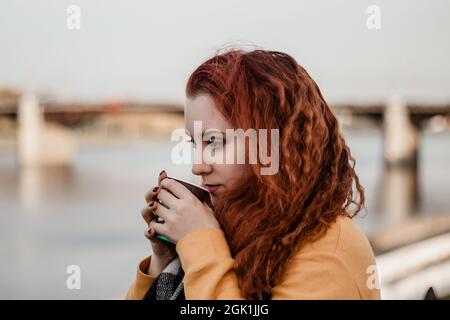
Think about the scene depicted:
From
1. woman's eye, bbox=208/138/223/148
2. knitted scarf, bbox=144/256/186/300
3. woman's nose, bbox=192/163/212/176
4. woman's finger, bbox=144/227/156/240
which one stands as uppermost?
woman's eye, bbox=208/138/223/148

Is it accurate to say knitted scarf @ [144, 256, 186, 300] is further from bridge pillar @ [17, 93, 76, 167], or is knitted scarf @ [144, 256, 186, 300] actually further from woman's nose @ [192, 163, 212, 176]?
bridge pillar @ [17, 93, 76, 167]

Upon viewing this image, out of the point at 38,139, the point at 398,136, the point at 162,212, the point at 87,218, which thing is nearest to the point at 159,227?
the point at 162,212

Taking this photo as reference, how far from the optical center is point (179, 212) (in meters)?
0.66

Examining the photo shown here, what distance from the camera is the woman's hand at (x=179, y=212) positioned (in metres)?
0.66

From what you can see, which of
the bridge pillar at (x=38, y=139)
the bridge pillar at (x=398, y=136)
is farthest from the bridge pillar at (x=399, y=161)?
the bridge pillar at (x=38, y=139)

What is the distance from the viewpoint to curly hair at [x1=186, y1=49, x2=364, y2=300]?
660 mm

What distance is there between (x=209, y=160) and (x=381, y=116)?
1419cm

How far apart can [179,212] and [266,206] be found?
87 millimetres

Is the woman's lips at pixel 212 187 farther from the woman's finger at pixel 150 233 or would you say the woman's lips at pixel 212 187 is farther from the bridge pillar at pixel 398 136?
the bridge pillar at pixel 398 136

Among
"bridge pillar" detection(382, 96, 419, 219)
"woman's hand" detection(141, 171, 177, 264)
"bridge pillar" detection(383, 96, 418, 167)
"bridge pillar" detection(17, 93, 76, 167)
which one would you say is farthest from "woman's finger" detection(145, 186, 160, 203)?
"bridge pillar" detection(17, 93, 76, 167)

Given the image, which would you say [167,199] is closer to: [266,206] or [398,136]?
[266,206]
